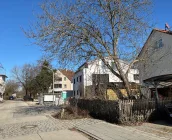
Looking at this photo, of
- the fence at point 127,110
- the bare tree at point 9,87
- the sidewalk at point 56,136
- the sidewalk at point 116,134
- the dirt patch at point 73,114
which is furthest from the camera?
the bare tree at point 9,87

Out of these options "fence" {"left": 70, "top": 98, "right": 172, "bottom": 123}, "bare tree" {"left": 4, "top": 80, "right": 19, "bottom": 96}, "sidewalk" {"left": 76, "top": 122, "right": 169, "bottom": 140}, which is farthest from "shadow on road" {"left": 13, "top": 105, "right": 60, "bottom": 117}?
"bare tree" {"left": 4, "top": 80, "right": 19, "bottom": 96}

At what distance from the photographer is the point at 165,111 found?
1319cm

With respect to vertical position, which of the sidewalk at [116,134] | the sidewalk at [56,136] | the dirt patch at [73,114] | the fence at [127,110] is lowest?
the sidewalk at [56,136]

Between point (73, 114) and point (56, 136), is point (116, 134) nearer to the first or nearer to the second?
point (56, 136)

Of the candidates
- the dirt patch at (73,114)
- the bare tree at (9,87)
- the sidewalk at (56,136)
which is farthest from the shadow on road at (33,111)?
the bare tree at (9,87)

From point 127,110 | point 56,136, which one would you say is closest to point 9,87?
point 127,110

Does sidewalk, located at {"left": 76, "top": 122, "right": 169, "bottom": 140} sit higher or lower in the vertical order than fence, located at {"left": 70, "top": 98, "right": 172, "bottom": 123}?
lower

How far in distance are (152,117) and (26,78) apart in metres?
68.8

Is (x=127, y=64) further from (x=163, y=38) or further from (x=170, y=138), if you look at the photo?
(x=163, y=38)

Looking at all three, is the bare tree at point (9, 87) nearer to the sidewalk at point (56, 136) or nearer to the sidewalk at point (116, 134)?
the sidewalk at point (56, 136)

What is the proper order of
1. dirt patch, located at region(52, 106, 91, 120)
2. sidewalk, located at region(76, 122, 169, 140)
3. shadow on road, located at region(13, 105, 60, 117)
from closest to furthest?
sidewalk, located at region(76, 122, 169, 140) < dirt patch, located at region(52, 106, 91, 120) < shadow on road, located at region(13, 105, 60, 117)

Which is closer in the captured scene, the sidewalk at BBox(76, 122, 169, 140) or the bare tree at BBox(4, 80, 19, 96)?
the sidewalk at BBox(76, 122, 169, 140)

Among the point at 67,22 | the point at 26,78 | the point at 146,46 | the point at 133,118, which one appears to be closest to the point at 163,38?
the point at 146,46

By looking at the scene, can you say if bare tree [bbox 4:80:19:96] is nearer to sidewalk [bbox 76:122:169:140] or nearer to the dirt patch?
the dirt patch
